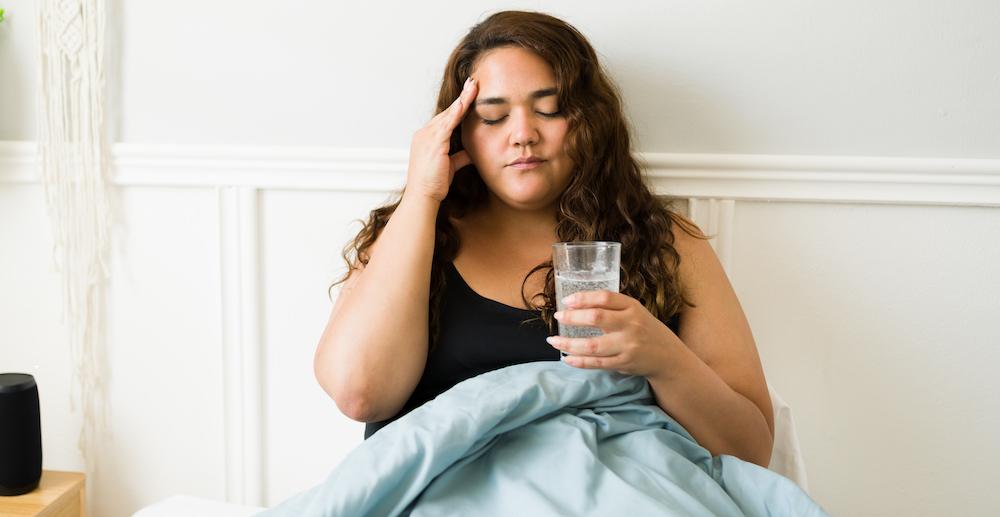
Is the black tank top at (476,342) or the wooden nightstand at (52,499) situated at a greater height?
the black tank top at (476,342)

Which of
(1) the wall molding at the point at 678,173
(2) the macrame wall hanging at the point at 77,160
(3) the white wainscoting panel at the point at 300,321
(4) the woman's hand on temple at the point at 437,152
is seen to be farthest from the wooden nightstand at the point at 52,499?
(4) the woman's hand on temple at the point at 437,152

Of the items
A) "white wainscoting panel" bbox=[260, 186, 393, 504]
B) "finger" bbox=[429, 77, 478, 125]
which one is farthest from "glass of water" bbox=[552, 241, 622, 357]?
"white wainscoting panel" bbox=[260, 186, 393, 504]

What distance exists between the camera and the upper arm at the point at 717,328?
1.28 m

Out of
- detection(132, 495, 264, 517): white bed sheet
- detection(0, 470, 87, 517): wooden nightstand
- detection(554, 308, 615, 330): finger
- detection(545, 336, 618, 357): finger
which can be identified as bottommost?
detection(0, 470, 87, 517): wooden nightstand

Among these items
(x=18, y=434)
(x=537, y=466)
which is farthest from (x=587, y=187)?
(x=18, y=434)

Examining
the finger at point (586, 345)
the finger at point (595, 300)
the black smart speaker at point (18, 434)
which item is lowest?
the black smart speaker at point (18, 434)

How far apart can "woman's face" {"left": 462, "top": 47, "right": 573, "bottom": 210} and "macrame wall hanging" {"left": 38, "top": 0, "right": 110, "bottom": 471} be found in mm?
841

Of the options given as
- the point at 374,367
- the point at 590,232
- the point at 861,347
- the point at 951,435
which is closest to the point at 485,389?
the point at 374,367

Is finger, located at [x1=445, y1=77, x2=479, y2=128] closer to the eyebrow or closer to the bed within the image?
the eyebrow

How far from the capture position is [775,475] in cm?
105

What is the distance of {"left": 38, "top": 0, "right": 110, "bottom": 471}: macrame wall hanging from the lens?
5.15 feet

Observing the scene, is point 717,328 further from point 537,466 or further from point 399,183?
point 399,183

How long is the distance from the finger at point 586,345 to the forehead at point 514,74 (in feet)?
1.41

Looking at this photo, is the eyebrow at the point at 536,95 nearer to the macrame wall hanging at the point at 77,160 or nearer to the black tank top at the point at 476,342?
the black tank top at the point at 476,342
